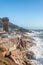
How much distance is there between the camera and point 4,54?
2094 cm

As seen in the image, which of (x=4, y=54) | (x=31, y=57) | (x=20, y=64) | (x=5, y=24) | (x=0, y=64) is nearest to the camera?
(x=0, y=64)

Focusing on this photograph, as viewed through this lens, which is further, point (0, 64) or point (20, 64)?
point (20, 64)

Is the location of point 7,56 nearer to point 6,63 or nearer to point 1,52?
point 1,52

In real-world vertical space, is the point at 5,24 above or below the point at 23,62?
above

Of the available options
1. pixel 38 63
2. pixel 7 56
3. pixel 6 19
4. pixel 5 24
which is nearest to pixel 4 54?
pixel 7 56

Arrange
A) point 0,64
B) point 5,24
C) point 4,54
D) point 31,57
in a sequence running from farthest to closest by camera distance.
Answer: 1. point 5,24
2. point 31,57
3. point 4,54
4. point 0,64

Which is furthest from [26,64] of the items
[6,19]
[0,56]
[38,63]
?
[6,19]

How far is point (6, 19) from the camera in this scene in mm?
60500

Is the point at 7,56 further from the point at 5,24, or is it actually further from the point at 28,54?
the point at 5,24

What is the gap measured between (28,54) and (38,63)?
172 inches

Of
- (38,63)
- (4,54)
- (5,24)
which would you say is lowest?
(38,63)

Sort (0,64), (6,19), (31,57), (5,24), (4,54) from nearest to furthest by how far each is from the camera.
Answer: (0,64), (4,54), (31,57), (6,19), (5,24)

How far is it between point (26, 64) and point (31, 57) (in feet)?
16.6

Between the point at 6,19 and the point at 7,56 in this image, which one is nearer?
the point at 7,56
